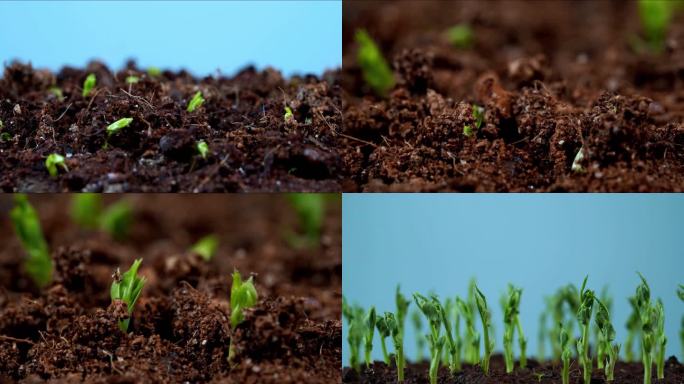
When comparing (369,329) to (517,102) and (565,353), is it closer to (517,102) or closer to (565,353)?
(565,353)

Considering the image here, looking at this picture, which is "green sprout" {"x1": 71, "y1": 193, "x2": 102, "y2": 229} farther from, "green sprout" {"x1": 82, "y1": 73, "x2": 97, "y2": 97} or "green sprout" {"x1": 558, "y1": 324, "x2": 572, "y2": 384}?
"green sprout" {"x1": 558, "y1": 324, "x2": 572, "y2": 384}

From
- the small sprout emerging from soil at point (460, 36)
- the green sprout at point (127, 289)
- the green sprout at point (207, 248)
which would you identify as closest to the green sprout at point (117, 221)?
the green sprout at point (207, 248)

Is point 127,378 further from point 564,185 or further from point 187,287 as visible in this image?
point 564,185

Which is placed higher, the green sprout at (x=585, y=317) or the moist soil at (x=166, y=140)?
the moist soil at (x=166, y=140)

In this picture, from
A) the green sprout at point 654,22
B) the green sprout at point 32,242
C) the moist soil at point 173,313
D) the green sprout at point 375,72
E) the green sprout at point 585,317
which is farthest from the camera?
the green sprout at point 654,22

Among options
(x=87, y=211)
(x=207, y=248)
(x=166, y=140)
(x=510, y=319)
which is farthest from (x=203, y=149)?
(x=87, y=211)

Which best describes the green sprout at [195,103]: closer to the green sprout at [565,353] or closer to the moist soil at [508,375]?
the moist soil at [508,375]
